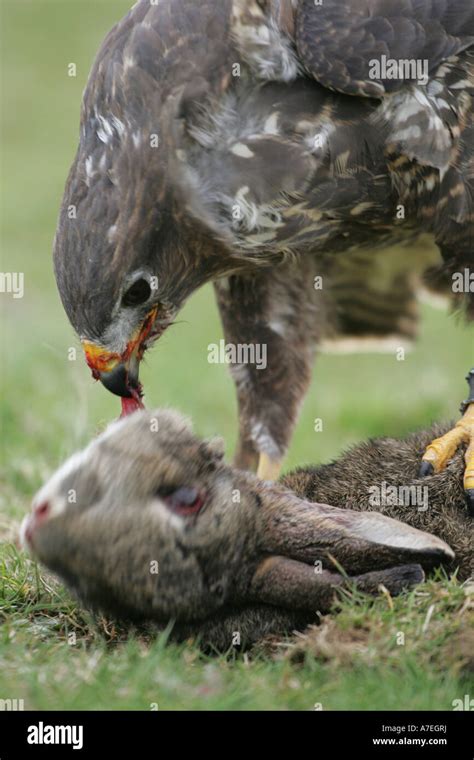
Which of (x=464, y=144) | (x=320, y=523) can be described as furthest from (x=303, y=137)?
(x=320, y=523)

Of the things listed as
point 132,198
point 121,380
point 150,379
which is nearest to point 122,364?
point 121,380

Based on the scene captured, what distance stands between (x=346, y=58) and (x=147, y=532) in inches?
80.0

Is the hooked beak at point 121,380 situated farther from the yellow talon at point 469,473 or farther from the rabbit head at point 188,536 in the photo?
the yellow talon at point 469,473

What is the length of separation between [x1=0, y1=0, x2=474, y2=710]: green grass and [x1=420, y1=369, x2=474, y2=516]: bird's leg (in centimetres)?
56

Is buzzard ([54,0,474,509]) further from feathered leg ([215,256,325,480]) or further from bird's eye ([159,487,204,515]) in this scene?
bird's eye ([159,487,204,515])

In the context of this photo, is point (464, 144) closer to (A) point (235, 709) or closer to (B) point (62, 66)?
(A) point (235, 709)

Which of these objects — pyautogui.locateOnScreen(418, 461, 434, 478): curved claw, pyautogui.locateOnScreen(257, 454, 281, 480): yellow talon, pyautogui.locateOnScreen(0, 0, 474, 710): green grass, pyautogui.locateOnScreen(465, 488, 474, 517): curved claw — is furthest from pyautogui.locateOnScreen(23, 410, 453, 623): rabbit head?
Answer: pyautogui.locateOnScreen(257, 454, 281, 480): yellow talon

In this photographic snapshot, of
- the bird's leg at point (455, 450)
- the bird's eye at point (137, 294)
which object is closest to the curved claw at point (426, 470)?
the bird's leg at point (455, 450)

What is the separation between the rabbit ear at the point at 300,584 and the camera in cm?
378

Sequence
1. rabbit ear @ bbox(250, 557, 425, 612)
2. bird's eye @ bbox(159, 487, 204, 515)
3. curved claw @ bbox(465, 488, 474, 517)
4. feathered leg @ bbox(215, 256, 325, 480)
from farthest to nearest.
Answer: feathered leg @ bbox(215, 256, 325, 480) < curved claw @ bbox(465, 488, 474, 517) < rabbit ear @ bbox(250, 557, 425, 612) < bird's eye @ bbox(159, 487, 204, 515)

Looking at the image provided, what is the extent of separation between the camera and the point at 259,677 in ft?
11.6

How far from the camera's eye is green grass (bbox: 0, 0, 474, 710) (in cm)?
346

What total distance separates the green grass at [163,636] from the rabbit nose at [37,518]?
16.8 inches

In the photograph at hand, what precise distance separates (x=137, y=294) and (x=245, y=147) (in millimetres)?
707
